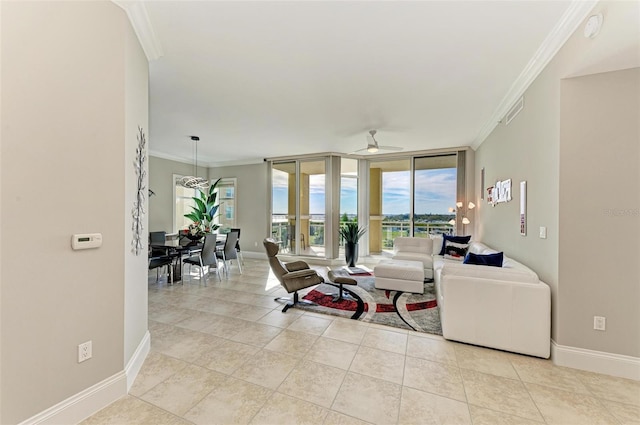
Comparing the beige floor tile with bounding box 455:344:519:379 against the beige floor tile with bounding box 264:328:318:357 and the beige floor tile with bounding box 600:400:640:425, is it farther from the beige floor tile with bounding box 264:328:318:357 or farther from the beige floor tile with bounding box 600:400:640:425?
the beige floor tile with bounding box 264:328:318:357

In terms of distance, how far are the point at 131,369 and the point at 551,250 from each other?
3.86m

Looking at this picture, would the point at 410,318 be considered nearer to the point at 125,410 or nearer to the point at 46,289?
the point at 125,410

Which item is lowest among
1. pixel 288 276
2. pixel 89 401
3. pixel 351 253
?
pixel 89 401

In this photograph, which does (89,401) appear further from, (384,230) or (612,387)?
(384,230)

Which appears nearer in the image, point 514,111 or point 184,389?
point 184,389

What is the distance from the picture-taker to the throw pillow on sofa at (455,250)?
4887 millimetres

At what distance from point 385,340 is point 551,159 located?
245cm

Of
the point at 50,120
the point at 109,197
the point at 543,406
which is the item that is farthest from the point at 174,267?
the point at 543,406

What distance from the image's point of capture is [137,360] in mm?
2158

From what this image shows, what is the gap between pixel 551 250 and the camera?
93.5 inches

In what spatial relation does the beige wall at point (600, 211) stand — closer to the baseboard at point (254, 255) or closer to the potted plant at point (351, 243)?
the potted plant at point (351, 243)

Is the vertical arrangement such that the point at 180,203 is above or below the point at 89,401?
above

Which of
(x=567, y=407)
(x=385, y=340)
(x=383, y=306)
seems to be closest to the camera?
(x=567, y=407)

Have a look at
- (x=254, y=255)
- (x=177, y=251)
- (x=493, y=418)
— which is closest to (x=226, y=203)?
(x=254, y=255)
